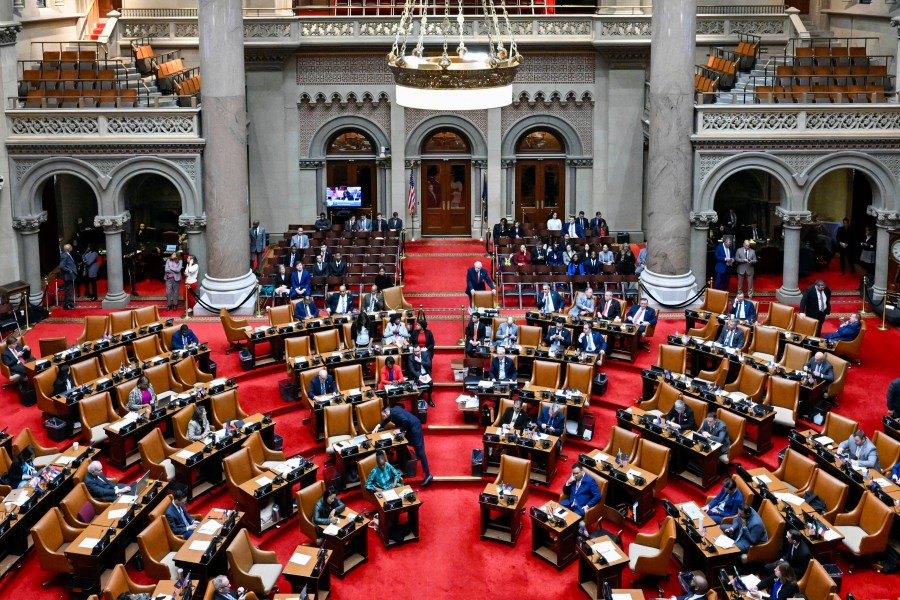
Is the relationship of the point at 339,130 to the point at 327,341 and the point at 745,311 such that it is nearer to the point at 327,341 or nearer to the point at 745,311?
the point at 327,341

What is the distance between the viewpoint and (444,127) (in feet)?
99.9

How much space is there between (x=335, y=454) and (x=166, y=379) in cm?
372

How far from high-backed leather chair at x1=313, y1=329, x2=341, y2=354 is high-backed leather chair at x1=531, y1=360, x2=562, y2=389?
4.10 meters

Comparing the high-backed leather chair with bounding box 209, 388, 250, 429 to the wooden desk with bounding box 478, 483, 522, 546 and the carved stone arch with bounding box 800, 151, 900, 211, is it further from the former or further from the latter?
the carved stone arch with bounding box 800, 151, 900, 211

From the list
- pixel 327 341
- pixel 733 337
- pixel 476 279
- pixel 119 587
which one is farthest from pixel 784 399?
pixel 119 587

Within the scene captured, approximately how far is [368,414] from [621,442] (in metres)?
4.23

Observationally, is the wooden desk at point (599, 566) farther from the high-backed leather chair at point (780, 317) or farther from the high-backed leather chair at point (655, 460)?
the high-backed leather chair at point (780, 317)

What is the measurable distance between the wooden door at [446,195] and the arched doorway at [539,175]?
149 centimetres

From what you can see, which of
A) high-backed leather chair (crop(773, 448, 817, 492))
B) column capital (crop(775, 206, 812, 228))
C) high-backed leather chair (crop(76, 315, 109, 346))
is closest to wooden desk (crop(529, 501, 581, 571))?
high-backed leather chair (crop(773, 448, 817, 492))

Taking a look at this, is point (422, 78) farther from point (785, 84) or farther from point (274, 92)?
point (274, 92)

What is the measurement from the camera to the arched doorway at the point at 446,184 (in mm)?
30719

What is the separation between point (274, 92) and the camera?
2978 cm

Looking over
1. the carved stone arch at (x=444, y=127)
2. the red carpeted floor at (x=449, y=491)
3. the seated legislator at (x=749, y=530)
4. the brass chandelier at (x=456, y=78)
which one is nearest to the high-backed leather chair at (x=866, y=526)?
the red carpeted floor at (x=449, y=491)

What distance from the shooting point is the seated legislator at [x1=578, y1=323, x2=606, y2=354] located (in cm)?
2012
